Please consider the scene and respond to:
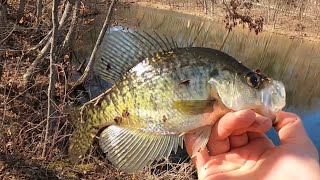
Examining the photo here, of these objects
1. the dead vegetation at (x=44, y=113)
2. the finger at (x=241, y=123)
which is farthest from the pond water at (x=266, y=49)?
the finger at (x=241, y=123)

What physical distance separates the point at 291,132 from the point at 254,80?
43cm

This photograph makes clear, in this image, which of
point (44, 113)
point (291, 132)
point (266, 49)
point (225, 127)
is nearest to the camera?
point (225, 127)

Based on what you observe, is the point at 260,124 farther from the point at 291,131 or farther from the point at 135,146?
the point at 135,146

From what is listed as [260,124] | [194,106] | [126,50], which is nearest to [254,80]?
[260,124]

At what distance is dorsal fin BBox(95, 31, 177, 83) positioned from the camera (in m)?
2.65

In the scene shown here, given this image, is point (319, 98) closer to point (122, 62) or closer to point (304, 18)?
point (304, 18)

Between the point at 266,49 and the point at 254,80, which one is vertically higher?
the point at 254,80

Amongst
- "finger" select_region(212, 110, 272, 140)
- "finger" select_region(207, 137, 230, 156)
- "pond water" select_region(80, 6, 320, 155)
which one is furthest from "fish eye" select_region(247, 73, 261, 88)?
"pond water" select_region(80, 6, 320, 155)

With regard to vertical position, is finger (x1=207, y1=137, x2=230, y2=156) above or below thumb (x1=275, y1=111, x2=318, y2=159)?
below

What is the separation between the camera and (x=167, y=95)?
246cm

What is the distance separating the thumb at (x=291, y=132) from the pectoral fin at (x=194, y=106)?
0.44m

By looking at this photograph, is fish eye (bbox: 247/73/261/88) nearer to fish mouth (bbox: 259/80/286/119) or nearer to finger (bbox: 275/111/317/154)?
fish mouth (bbox: 259/80/286/119)

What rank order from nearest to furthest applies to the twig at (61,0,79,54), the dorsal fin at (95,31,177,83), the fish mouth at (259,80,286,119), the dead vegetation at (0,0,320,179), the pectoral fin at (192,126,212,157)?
1. the fish mouth at (259,80,286,119)
2. the pectoral fin at (192,126,212,157)
3. the dorsal fin at (95,31,177,83)
4. the dead vegetation at (0,0,320,179)
5. the twig at (61,0,79,54)

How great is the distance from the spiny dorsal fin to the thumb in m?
0.54
